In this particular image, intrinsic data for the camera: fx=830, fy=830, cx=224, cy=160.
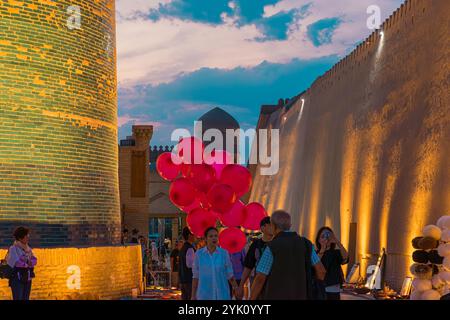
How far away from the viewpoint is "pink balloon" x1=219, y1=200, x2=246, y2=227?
49.3 ft

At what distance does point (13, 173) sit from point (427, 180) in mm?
7049

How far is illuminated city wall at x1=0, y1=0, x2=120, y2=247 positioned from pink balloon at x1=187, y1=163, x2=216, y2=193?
8.33 ft

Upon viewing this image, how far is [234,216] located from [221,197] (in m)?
0.83

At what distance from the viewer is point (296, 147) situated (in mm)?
31656

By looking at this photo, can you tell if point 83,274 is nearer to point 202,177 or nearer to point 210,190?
point 210,190

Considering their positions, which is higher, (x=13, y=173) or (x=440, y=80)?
(x=440, y=80)

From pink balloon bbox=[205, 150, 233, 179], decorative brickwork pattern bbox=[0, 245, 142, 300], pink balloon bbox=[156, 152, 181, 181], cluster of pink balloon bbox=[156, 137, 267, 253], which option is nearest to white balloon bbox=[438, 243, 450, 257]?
cluster of pink balloon bbox=[156, 137, 267, 253]

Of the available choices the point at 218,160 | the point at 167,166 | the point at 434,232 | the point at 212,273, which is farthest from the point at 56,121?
the point at 434,232

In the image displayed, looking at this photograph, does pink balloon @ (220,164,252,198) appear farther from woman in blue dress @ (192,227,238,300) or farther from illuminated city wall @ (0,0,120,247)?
woman in blue dress @ (192,227,238,300)

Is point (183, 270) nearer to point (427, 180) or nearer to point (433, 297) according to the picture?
point (433, 297)

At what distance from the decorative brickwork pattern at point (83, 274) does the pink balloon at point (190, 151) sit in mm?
2507

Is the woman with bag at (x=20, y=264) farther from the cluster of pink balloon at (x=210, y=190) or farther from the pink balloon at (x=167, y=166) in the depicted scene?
the pink balloon at (x=167, y=166)

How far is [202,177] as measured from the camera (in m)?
15.8

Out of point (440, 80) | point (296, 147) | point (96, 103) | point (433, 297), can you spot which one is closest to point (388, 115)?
point (440, 80)
